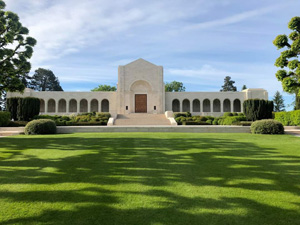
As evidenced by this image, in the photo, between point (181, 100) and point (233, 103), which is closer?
point (181, 100)

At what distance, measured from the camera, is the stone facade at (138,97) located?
40812 mm

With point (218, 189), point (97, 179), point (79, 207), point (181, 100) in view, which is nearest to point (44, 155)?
point (97, 179)

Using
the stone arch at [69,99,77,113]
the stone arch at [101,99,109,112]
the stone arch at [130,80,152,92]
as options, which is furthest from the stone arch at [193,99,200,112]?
the stone arch at [69,99,77,113]

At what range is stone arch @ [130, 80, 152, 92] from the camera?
41.3m

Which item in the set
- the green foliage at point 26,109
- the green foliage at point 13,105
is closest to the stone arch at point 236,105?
the green foliage at point 26,109

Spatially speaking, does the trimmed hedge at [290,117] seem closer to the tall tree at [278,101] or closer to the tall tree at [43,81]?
the tall tree at [278,101]

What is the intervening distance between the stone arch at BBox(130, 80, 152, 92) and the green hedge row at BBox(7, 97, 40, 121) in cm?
1816

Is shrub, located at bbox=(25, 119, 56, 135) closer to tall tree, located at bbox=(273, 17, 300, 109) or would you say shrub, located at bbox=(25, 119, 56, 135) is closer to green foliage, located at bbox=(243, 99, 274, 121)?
tall tree, located at bbox=(273, 17, 300, 109)

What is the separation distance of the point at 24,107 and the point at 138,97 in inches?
779

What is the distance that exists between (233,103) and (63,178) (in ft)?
153

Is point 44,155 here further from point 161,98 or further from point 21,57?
point 161,98

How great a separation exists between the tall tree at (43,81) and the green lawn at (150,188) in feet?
249

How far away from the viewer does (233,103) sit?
1875 inches

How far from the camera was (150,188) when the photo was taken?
15.4 feet
